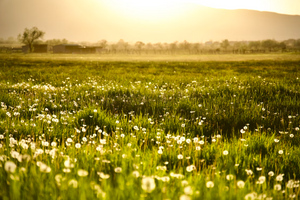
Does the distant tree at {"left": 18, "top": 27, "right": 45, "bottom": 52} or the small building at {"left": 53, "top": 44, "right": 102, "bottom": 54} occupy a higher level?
the distant tree at {"left": 18, "top": 27, "right": 45, "bottom": 52}

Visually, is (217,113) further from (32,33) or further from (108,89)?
(32,33)

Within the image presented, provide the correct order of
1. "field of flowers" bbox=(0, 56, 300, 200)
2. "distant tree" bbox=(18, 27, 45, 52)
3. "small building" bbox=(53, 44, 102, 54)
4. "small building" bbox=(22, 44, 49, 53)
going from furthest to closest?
"distant tree" bbox=(18, 27, 45, 52) < "small building" bbox=(22, 44, 49, 53) < "small building" bbox=(53, 44, 102, 54) < "field of flowers" bbox=(0, 56, 300, 200)

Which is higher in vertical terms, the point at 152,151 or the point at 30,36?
the point at 30,36

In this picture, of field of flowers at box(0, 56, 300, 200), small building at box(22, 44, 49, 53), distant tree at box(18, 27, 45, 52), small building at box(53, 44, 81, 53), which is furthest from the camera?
distant tree at box(18, 27, 45, 52)

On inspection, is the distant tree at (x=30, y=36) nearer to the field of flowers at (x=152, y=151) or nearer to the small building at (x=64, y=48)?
the small building at (x=64, y=48)

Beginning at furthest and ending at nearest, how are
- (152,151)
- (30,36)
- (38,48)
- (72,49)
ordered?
1. (30,36)
2. (72,49)
3. (38,48)
4. (152,151)

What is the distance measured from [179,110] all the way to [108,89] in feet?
12.8

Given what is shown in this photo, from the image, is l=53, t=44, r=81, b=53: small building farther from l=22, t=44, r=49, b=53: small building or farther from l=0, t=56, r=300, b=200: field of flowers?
l=0, t=56, r=300, b=200: field of flowers

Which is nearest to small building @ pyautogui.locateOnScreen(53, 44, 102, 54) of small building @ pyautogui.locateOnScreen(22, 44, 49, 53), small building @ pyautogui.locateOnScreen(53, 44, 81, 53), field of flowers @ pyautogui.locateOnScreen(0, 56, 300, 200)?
small building @ pyautogui.locateOnScreen(53, 44, 81, 53)

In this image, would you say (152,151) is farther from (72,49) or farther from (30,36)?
(30,36)

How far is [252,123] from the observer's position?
727cm

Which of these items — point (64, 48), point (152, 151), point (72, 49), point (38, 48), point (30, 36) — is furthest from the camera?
point (30, 36)

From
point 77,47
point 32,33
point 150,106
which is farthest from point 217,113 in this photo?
point 32,33

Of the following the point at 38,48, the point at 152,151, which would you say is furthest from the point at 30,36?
the point at 152,151
